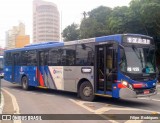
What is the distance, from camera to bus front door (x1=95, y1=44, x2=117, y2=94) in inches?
488

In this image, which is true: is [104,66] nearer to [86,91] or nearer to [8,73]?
[86,91]

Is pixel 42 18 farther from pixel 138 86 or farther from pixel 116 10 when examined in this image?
pixel 138 86

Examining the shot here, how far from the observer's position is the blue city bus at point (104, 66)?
1209 cm

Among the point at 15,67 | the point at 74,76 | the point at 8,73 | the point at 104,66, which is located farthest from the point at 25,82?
the point at 104,66

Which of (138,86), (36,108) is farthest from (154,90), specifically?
(36,108)

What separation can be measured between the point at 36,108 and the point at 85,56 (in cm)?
369

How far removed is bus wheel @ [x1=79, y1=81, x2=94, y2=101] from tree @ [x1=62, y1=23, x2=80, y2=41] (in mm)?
42168

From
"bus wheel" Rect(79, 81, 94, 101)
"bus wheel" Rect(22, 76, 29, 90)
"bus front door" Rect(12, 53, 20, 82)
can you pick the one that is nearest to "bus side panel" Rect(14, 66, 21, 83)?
"bus front door" Rect(12, 53, 20, 82)

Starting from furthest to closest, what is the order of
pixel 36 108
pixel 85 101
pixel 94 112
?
pixel 85 101 < pixel 36 108 < pixel 94 112

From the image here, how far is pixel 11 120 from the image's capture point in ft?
30.0

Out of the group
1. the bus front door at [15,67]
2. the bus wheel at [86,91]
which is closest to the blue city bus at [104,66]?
the bus wheel at [86,91]

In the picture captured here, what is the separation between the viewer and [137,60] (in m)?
12.4

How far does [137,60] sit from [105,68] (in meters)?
1.43

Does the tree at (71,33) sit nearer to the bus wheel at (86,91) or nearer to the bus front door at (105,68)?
the bus wheel at (86,91)
